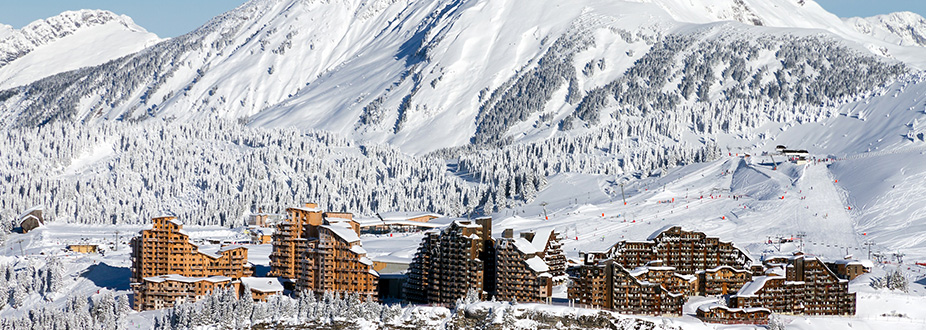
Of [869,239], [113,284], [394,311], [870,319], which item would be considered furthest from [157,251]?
[869,239]

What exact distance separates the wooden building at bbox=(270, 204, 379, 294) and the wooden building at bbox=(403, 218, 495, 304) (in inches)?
266

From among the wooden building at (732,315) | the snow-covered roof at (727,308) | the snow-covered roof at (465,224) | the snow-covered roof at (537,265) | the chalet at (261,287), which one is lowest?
the wooden building at (732,315)

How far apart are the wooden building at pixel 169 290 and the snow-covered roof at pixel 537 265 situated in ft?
130

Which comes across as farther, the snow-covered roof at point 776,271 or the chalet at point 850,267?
the chalet at point 850,267

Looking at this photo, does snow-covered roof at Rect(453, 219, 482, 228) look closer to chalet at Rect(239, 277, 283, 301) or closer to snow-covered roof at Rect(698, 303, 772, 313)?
chalet at Rect(239, 277, 283, 301)

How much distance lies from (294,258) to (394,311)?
28.8m

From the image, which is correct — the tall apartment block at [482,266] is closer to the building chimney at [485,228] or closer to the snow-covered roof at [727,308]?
the building chimney at [485,228]

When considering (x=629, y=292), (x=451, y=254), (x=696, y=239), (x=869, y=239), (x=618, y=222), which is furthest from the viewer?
(x=618, y=222)

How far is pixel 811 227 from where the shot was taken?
183 metres

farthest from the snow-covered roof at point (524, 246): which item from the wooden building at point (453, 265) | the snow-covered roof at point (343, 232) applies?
the snow-covered roof at point (343, 232)

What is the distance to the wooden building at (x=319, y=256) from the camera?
141 metres

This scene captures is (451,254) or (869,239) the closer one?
(451,254)

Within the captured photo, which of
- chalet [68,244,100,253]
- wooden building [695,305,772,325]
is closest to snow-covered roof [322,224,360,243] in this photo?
wooden building [695,305,772,325]

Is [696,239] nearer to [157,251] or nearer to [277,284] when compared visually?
[277,284]
